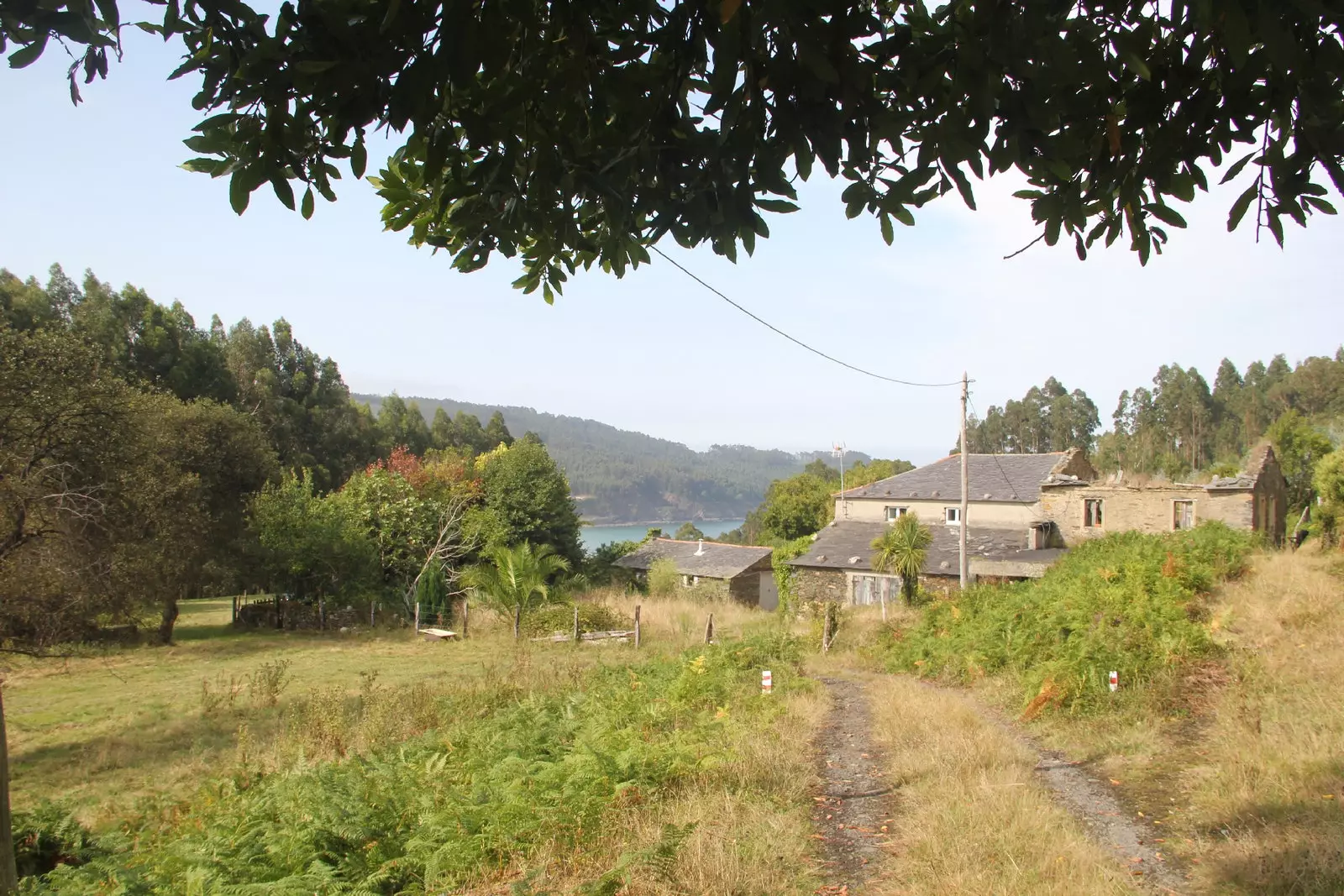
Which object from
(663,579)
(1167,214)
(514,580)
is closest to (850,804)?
(1167,214)

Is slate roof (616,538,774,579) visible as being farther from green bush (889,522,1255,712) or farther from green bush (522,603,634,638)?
green bush (889,522,1255,712)

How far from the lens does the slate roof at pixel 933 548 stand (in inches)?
1104

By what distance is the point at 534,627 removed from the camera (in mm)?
24281

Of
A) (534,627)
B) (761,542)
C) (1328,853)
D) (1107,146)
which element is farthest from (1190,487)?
(761,542)

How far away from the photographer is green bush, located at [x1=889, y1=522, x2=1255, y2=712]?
34.9 feet

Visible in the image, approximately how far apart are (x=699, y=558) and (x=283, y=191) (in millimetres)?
36728

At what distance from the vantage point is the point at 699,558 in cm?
3884

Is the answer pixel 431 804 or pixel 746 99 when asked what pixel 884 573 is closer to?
pixel 431 804

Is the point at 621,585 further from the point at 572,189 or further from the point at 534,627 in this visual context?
the point at 572,189

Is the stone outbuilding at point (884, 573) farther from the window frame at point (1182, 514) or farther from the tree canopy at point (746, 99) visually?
the tree canopy at point (746, 99)

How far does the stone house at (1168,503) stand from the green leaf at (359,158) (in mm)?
26641

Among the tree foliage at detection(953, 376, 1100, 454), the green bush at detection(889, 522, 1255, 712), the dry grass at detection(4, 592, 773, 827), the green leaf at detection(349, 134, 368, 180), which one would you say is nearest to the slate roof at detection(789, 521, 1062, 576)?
the dry grass at detection(4, 592, 773, 827)

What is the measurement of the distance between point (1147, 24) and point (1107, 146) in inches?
18.3

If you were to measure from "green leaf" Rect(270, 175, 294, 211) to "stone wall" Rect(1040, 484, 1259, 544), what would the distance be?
26129 millimetres
